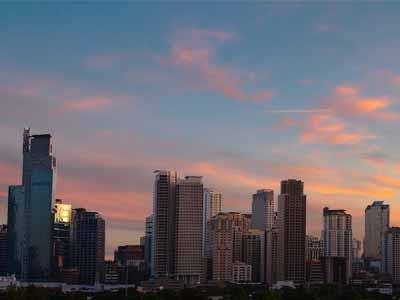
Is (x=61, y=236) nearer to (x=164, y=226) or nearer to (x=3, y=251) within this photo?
(x=3, y=251)

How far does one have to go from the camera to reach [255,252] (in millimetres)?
134250

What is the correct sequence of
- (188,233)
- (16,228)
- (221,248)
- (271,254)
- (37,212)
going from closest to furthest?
(188,233)
(221,248)
(271,254)
(37,212)
(16,228)

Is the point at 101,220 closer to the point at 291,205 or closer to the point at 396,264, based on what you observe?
the point at 291,205

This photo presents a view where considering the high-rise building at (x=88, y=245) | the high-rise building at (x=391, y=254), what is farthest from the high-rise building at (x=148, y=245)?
the high-rise building at (x=391, y=254)

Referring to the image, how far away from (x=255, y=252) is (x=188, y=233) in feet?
63.6

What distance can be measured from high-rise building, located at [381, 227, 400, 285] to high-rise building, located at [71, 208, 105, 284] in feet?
159

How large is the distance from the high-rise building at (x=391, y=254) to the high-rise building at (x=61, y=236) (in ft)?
175

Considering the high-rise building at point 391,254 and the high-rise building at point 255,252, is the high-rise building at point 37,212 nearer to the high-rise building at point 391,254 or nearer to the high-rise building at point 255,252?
the high-rise building at point 255,252

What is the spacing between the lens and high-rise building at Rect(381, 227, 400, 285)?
151375mm

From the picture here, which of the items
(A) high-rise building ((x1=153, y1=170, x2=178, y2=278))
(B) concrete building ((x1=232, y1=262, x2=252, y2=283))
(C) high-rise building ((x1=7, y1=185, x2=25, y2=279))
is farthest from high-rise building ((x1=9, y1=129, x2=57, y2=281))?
(B) concrete building ((x1=232, y1=262, x2=252, y2=283))

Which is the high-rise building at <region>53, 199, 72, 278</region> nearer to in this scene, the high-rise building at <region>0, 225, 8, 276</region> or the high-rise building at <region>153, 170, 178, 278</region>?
the high-rise building at <region>0, 225, 8, 276</region>

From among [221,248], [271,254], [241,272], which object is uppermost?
[221,248]

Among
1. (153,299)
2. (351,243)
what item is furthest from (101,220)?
(153,299)

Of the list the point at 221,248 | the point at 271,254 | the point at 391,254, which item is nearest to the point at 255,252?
the point at 271,254
